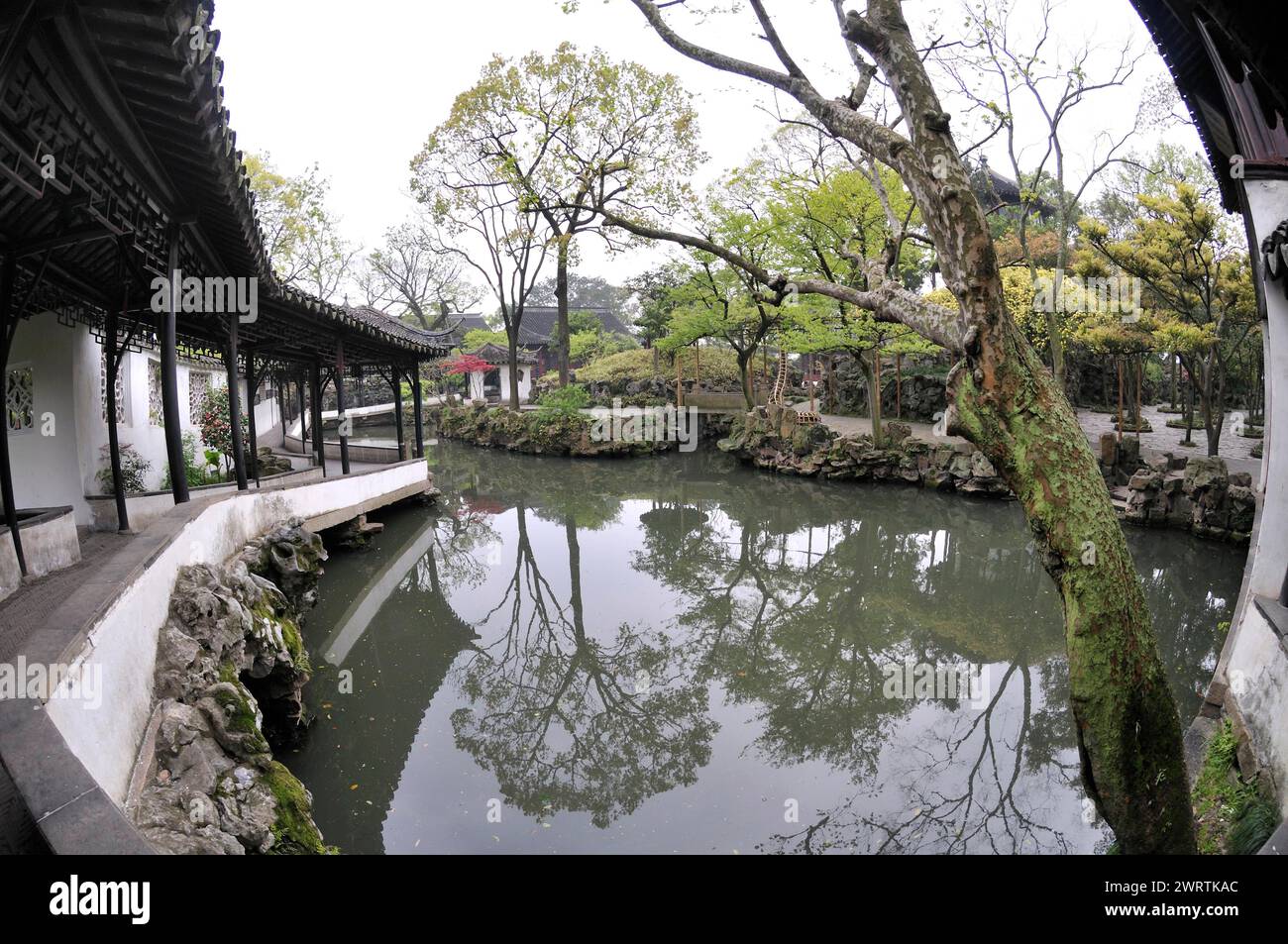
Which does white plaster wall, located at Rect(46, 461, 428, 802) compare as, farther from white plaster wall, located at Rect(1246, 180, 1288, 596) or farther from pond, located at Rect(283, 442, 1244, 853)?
white plaster wall, located at Rect(1246, 180, 1288, 596)

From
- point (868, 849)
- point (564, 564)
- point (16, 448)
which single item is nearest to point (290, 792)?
point (868, 849)

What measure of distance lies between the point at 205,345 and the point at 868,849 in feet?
38.6

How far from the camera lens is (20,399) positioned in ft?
24.5

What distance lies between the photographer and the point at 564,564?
10.7 m

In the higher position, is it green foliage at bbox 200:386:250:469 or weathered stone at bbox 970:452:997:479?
green foliage at bbox 200:386:250:469

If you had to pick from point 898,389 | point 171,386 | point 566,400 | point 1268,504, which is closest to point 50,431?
point 171,386

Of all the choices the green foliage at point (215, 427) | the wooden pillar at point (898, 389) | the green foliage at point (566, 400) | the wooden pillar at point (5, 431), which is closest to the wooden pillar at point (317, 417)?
the green foliage at point (215, 427)

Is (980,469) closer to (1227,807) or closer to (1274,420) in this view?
(1274,420)

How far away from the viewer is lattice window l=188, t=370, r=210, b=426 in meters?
12.2

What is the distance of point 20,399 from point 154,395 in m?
2.85

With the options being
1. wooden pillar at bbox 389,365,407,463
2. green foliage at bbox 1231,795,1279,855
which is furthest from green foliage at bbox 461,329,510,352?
green foliage at bbox 1231,795,1279,855

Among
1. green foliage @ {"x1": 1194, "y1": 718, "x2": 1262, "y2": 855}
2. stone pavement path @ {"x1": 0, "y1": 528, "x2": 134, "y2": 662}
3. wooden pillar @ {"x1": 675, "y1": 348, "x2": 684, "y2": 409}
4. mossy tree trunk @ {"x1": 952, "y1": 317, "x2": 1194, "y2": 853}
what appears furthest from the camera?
wooden pillar @ {"x1": 675, "y1": 348, "x2": 684, "y2": 409}

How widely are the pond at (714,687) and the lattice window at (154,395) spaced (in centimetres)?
320

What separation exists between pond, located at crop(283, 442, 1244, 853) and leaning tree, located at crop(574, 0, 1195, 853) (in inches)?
69.7
